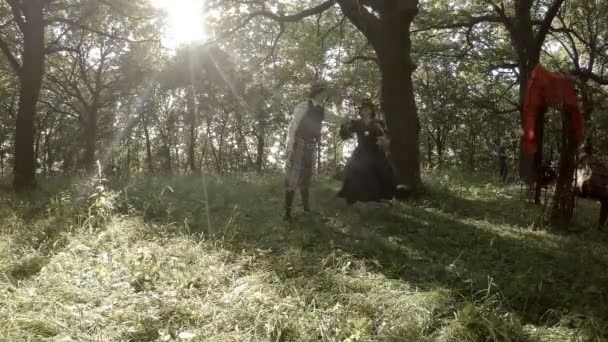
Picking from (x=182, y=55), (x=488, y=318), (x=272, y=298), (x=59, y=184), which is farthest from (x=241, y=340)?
(x=182, y=55)

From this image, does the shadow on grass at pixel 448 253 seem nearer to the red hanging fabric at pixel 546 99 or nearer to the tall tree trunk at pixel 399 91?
the tall tree trunk at pixel 399 91

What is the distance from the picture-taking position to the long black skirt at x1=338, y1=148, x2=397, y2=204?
27.8ft

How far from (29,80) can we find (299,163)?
744 cm

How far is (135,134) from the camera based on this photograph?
39625mm

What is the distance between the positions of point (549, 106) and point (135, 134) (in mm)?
36720

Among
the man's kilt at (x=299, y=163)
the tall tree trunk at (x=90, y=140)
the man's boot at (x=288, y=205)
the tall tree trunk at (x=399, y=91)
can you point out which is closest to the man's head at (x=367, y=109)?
the man's kilt at (x=299, y=163)

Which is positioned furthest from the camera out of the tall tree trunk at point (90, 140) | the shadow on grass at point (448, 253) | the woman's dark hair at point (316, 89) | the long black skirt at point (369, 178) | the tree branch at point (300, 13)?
the tall tree trunk at point (90, 140)

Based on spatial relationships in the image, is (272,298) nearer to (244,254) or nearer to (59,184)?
(244,254)

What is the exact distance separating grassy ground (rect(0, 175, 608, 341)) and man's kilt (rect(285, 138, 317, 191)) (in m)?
0.64

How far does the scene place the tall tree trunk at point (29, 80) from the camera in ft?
35.2

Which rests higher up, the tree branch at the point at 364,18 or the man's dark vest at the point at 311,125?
the tree branch at the point at 364,18

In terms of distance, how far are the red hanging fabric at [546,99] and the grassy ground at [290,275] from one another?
147cm

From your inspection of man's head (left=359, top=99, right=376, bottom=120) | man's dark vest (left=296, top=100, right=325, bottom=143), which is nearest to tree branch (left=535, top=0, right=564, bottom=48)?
man's head (left=359, top=99, right=376, bottom=120)

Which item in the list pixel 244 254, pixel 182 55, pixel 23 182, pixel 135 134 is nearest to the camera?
pixel 244 254
